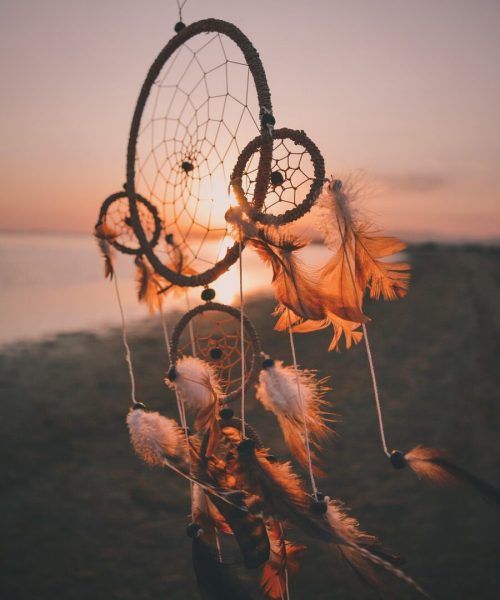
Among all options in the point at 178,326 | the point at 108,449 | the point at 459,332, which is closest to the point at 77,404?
the point at 108,449

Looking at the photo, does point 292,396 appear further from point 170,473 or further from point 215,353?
point 170,473

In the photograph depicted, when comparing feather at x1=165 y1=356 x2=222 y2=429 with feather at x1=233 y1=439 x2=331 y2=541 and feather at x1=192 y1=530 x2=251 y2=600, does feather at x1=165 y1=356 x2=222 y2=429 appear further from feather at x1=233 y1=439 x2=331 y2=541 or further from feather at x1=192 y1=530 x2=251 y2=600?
feather at x1=192 y1=530 x2=251 y2=600

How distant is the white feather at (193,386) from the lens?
1635mm

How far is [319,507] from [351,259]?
730mm

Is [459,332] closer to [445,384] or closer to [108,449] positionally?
[445,384]

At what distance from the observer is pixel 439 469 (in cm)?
138

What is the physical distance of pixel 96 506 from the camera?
3941mm

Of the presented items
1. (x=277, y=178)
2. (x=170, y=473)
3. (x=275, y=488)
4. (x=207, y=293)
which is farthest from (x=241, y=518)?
(x=170, y=473)

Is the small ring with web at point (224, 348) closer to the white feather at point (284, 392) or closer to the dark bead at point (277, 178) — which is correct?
the white feather at point (284, 392)

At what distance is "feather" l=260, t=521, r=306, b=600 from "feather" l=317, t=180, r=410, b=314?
811mm

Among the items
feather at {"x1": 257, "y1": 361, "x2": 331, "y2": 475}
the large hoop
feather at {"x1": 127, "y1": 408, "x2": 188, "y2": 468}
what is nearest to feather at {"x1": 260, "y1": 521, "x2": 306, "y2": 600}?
feather at {"x1": 257, "y1": 361, "x2": 331, "y2": 475}

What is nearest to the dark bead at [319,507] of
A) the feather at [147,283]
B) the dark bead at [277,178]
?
the dark bead at [277,178]

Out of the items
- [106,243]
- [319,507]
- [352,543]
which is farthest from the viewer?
[106,243]

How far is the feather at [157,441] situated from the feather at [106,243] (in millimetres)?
978
